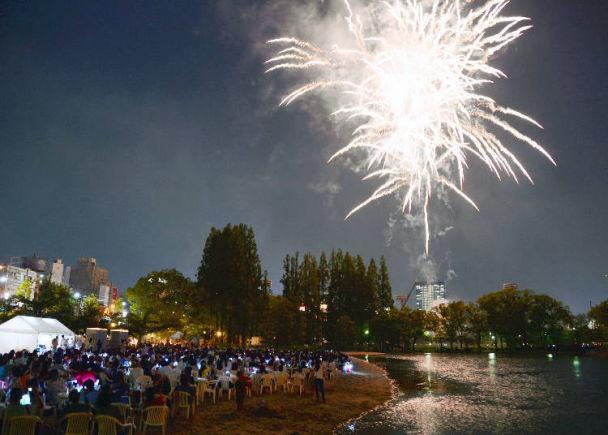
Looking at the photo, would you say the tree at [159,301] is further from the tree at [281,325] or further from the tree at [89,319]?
the tree at [281,325]

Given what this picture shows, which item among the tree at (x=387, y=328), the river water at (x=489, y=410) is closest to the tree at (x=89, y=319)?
the river water at (x=489, y=410)

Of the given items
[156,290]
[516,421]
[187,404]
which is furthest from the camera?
[156,290]

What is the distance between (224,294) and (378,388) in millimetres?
33764

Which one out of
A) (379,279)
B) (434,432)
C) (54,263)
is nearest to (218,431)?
(434,432)

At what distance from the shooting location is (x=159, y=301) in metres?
47.7

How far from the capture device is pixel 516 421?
13047 mm

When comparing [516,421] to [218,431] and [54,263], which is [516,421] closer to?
[218,431]

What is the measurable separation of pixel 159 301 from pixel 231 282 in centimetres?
839

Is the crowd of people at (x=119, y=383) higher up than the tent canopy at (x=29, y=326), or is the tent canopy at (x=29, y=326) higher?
the tent canopy at (x=29, y=326)

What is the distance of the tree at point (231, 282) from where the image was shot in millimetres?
51125

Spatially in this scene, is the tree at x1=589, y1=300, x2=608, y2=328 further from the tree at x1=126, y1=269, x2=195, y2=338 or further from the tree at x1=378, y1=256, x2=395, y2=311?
the tree at x1=126, y1=269, x2=195, y2=338

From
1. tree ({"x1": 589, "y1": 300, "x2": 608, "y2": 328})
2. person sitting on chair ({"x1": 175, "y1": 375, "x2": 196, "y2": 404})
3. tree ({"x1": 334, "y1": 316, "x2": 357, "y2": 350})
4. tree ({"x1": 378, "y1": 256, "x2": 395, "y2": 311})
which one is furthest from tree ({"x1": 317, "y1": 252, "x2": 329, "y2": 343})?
person sitting on chair ({"x1": 175, "y1": 375, "x2": 196, "y2": 404})

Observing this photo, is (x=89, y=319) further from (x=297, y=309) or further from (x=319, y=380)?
(x=319, y=380)

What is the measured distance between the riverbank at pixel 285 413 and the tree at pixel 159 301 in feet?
108
